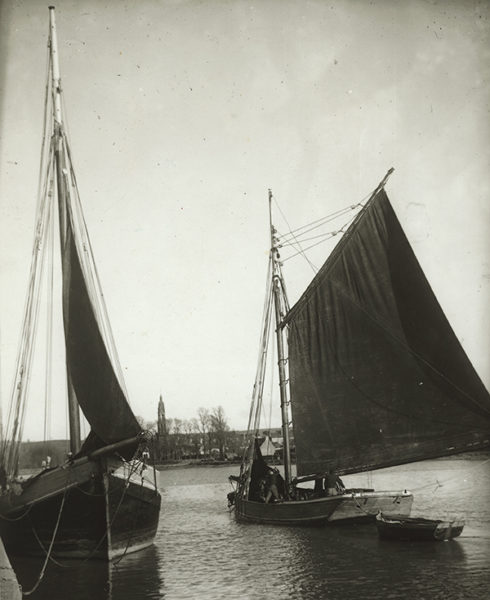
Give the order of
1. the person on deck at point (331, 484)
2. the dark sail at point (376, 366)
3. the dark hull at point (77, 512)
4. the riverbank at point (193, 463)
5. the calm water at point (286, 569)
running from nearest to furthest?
the calm water at point (286, 569)
the dark hull at point (77, 512)
the dark sail at point (376, 366)
the person on deck at point (331, 484)
the riverbank at point (193, 463)

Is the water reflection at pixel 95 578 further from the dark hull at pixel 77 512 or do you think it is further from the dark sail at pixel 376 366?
the dark sail at pixel 376 366

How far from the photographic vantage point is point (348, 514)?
797 inches

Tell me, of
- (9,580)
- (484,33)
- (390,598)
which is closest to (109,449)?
(390,598)

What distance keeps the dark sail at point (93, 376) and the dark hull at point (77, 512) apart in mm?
1135

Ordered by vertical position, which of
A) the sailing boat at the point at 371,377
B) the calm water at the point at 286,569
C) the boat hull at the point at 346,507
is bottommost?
the calm water at the point at 286,569

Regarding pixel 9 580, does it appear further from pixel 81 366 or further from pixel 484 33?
pixel 484 33

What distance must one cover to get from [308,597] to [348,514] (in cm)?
A: 820

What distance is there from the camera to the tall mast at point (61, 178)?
671 inches

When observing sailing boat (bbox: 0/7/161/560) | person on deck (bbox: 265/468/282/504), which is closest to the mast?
person on deck (bbox: 265/468/282/504)

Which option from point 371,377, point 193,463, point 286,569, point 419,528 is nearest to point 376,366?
point 371,377

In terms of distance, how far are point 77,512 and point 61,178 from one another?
400 inches

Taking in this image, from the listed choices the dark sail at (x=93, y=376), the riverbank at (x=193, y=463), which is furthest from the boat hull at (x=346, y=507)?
the riverbank at (x=193, y=463)

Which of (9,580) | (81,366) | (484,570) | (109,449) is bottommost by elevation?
(484,570)

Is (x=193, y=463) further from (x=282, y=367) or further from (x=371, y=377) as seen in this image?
(x=371, y=377)
